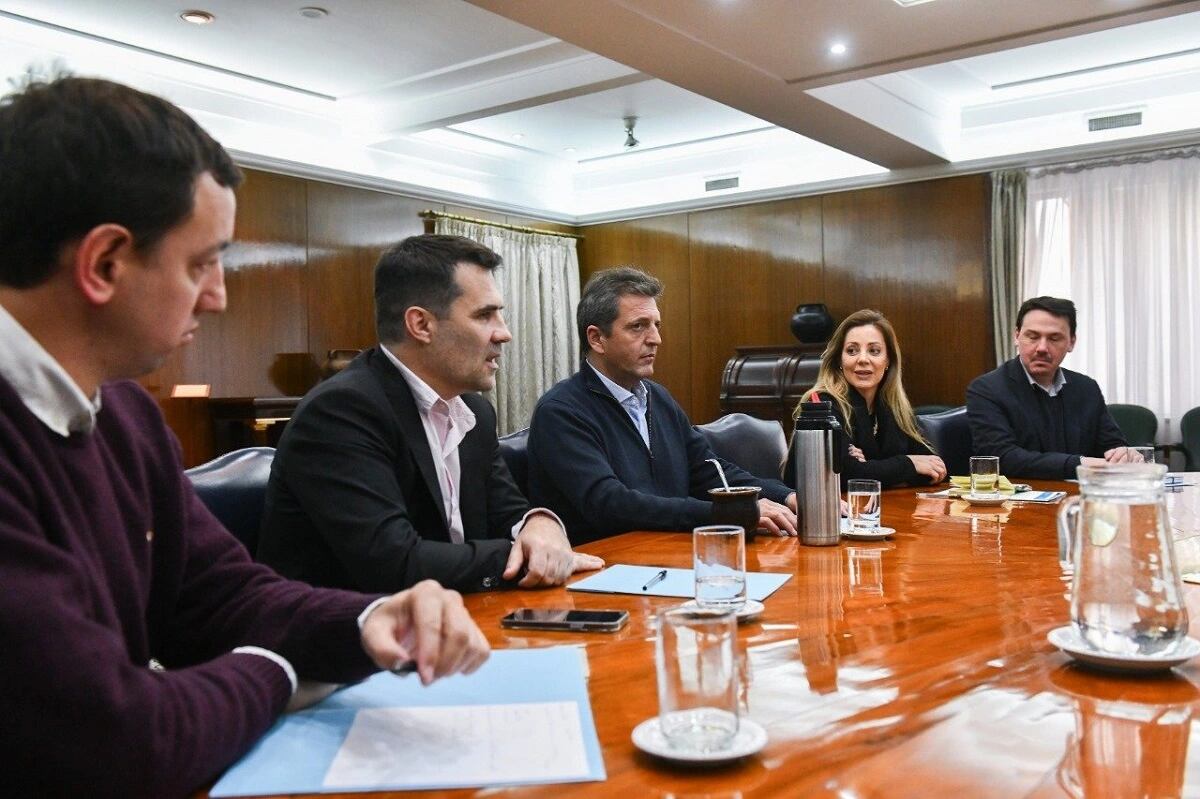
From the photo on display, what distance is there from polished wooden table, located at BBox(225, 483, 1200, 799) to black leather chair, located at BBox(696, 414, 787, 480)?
1.60 metres

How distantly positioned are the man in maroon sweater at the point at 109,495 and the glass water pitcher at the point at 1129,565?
2.28 ft

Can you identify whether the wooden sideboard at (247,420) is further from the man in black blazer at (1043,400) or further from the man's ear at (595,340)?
the man in black blazer at (1043,400)

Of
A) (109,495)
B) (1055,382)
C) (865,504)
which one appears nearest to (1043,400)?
(1055,382)

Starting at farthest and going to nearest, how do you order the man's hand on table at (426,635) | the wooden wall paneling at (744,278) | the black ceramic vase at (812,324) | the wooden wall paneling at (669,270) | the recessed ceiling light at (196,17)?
the wooden wall paneling at (669,270) → the wooden wall paneling at (744,278) → the black ceramic vase at (812,324) → the recessed ceiling light at (196,17) → the man's hand on table at (426,635)

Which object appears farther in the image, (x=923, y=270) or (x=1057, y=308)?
(x=923, y=270)

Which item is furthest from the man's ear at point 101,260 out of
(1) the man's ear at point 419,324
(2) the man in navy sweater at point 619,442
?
(2) the man in navy sweater at point 619,442

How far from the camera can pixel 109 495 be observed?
1.06 m

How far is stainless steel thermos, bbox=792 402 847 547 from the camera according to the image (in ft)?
6.98

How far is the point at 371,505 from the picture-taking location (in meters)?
1.80

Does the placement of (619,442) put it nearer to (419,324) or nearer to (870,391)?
(419,324)

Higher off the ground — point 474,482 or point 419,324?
point 419,324

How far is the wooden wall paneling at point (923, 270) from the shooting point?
7.01 metres

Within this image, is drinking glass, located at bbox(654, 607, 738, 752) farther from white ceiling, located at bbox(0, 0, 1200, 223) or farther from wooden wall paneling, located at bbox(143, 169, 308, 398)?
wooden wall paneling, located at bbox(143, 169, 308, 398)

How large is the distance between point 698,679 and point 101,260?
0.68m
